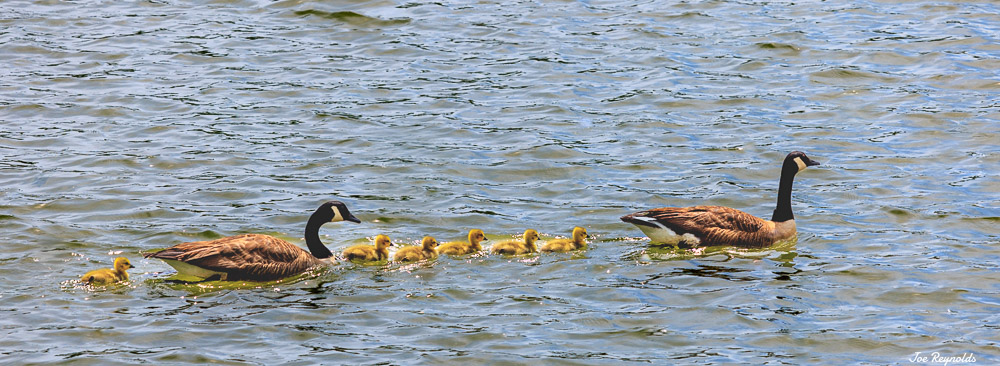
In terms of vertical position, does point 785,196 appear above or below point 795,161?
below

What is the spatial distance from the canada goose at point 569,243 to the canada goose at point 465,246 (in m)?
0.85

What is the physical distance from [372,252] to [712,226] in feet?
14.7

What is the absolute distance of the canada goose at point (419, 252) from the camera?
51.3 ft

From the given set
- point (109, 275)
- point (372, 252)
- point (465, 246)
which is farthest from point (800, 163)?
point (109, 275)

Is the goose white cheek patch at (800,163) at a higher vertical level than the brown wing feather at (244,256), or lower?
higher

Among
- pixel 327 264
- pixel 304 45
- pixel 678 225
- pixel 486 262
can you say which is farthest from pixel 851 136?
pixel 304 45

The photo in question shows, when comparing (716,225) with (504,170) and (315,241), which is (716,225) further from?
(315,241)

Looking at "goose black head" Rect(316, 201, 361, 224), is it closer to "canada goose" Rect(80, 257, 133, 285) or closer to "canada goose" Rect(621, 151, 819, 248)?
"canada goose" Rect(80, 257, 133, 285)

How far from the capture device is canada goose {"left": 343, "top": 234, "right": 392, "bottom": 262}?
1567 cm

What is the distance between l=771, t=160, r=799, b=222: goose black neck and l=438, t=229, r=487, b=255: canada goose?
4.13 metres

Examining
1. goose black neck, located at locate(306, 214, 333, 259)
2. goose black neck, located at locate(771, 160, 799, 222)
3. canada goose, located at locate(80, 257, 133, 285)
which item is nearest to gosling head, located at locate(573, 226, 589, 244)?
goose black neck, located at locate(771, 160, 799, 222)

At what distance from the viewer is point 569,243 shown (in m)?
16.0

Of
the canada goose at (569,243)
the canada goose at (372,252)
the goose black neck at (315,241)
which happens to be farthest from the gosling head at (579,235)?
the goose black neck at (315,241)
